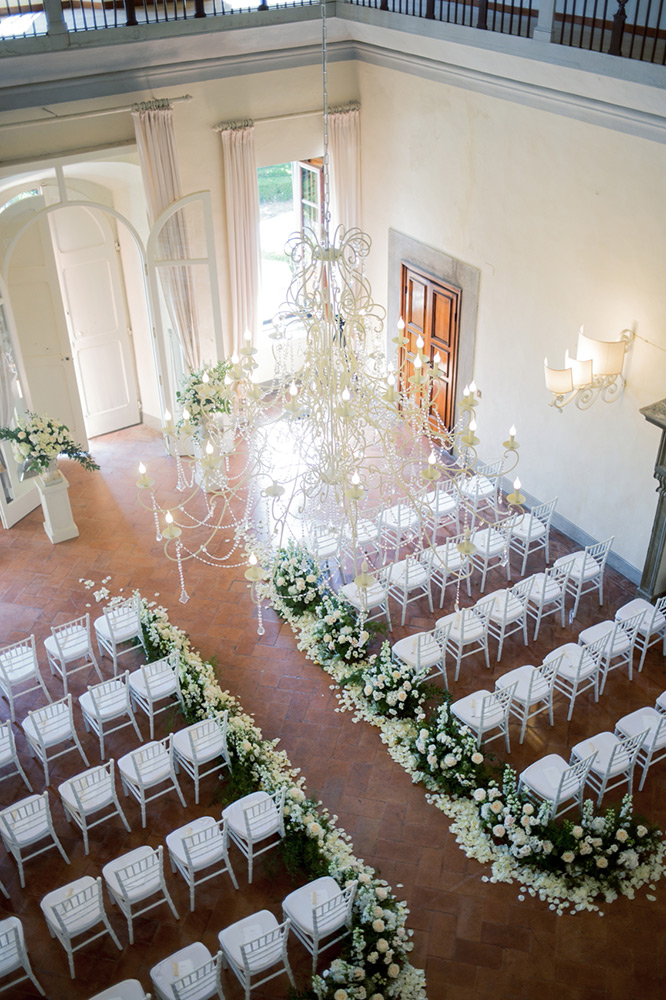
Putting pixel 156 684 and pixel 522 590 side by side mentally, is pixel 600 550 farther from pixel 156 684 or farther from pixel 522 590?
pixel 156 684

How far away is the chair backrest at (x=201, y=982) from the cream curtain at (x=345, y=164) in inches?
316

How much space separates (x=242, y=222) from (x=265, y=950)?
311 inches

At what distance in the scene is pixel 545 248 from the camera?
8.60 metres

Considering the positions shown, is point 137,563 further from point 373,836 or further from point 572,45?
point 572,45

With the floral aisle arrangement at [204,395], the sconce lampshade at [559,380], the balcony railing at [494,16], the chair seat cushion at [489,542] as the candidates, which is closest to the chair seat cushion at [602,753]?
the chair seat cushion at [489,542]

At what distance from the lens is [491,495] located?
959 centimetres

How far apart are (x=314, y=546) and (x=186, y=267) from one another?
12.8 ft

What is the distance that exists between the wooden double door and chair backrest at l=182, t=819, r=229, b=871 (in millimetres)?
5514

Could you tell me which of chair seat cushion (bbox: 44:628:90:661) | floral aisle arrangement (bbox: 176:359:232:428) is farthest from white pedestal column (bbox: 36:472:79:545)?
chair seat cushion (bbox: 44:628:90:661)

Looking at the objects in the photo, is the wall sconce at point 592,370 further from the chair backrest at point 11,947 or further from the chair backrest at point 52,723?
the chair backrest at point 11,947

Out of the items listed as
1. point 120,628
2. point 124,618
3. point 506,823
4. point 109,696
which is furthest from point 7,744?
point 506,823

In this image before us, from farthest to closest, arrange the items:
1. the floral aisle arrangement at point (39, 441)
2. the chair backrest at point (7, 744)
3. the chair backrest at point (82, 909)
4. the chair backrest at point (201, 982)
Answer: the floral aisle arrangement at point (39, 441) < the chair backrest at point (7, 744) < the chair backrest at point (82, 909) < the chair backrest at point (201, 982)

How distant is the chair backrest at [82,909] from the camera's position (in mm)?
5605

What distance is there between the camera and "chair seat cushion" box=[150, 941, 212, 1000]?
207 inches
